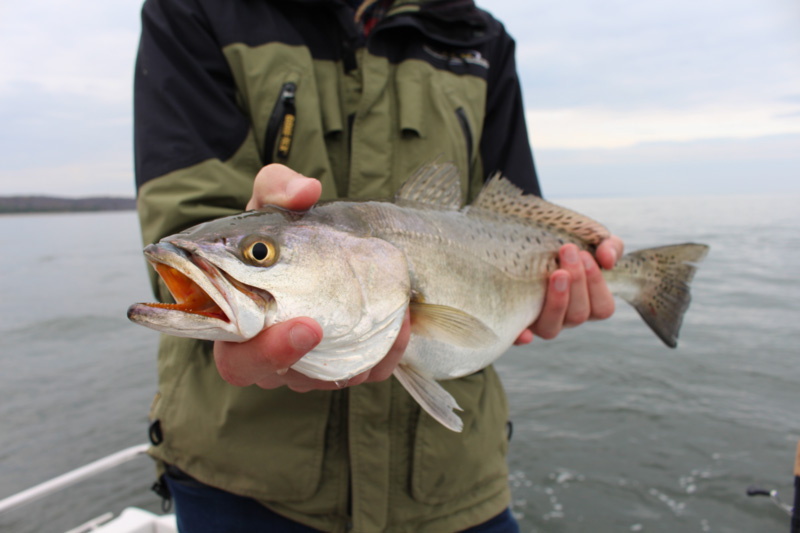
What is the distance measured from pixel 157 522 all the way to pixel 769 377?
432 inches

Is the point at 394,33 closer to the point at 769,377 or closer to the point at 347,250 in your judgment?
the point at 347,250

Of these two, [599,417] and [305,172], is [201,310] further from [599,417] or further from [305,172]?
[599,417]

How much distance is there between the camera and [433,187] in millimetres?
2230

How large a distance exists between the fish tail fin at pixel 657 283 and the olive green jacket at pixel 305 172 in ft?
3.63

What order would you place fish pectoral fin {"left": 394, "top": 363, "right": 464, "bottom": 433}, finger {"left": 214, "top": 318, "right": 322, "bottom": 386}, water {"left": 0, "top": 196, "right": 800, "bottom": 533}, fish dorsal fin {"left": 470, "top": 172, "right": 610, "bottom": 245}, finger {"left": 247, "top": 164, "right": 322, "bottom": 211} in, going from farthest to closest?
water {"left": 0, "top": 196, "right": 800, "bottom": 533}
fish dorsal fin {"left": 470, "top": 172, "right": 610, "bottom": 245}
fish pectoral fin {"left": 394, "top": 363, "right": 464, "bottom": 433}
finger {"left": 247, "top": 164, "right": 322, "bottom": 211}
finger {"left": 214, "top": 318, "right": 322, "bottom": 386}

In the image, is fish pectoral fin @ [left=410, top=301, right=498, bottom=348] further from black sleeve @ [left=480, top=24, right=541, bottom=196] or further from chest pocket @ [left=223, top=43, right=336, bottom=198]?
black sleeve @ [left=480, top=24, right=541, bottom=196]

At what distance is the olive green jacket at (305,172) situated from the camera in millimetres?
2131

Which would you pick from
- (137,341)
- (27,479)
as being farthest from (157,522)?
(137,341)

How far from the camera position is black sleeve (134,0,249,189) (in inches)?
83.5

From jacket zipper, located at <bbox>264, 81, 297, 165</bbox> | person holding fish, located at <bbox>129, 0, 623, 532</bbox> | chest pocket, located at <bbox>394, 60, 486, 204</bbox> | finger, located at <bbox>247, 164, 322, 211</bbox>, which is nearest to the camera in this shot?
finger, located at <bbox>247, 164, 322, 211</bbox>

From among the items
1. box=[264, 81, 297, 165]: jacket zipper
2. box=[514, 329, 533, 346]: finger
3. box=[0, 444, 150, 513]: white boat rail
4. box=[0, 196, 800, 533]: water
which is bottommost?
box=[0, 196, 800, 533]: water

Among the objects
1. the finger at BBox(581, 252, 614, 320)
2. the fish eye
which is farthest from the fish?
the finger at BBox(581, 252, 614, 320)

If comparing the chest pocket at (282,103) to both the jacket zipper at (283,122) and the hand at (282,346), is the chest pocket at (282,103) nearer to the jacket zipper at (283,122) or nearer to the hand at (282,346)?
the jacket zipper at (283,122)

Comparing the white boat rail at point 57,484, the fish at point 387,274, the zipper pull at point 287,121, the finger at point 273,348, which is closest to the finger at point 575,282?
the fish at point 387,274
